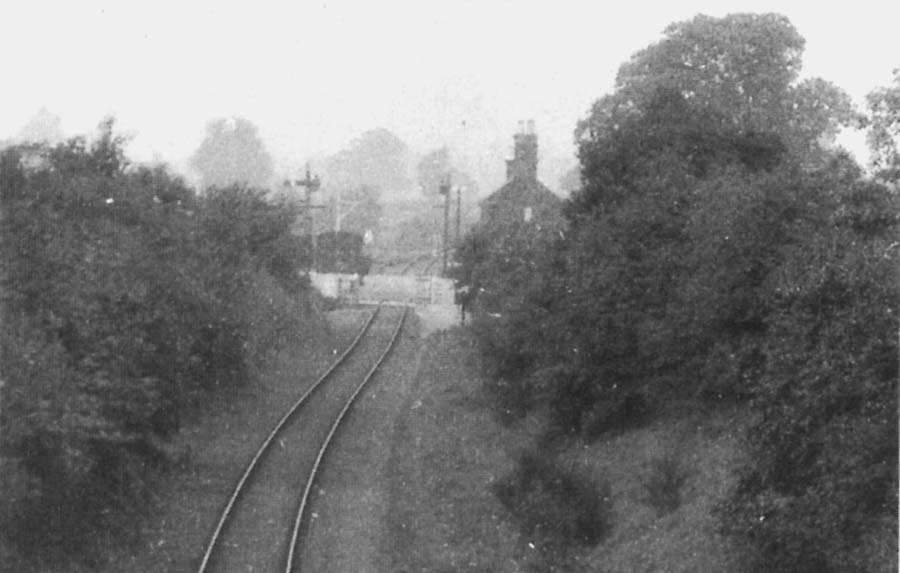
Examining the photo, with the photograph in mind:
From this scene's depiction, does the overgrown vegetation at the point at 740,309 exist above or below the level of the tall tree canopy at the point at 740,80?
below

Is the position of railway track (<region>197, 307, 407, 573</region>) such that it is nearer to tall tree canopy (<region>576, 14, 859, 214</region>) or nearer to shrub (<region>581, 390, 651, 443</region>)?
shrub (<region>581, 390, 651, 443</region>)

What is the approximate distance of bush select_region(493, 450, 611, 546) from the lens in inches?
608

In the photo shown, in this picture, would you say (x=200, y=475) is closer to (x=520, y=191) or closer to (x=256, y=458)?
(x=256, y=458)

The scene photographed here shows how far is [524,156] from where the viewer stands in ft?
172

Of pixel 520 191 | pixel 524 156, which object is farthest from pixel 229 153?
pixel 520 191

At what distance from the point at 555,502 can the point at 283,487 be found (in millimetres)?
4429

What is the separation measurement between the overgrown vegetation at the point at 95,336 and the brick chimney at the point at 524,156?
90.7 feet

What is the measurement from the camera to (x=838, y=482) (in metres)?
10.4

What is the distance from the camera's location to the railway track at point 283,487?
14914mm

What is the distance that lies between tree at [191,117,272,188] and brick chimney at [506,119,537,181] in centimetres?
4888

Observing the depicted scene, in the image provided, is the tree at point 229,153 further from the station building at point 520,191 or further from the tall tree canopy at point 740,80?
the tall tree canopy at point 740,80

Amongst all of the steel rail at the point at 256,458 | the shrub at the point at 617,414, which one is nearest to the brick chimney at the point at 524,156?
the steel rail at the point at 256,458

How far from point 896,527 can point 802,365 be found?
2642mm

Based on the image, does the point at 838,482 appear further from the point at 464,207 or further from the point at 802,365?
the point at 464,207
